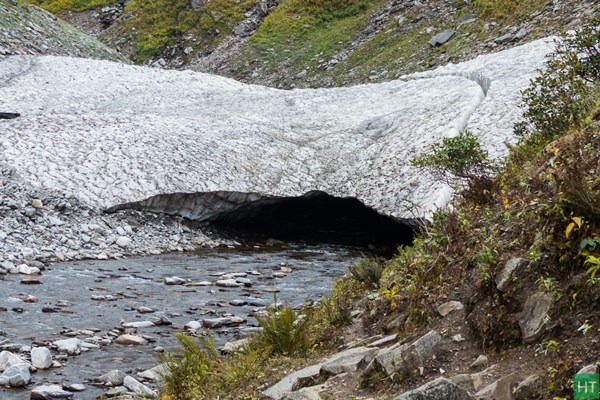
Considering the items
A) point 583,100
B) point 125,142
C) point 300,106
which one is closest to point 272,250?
point 125,142

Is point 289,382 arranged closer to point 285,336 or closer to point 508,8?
point 285,336

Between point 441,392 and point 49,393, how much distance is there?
17.4ft

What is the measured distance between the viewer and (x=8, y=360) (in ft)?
31.5

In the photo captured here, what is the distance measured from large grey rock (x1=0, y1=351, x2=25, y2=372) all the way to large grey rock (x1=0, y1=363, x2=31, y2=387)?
0.30m

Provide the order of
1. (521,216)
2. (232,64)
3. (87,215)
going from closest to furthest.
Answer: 1. (521,216)
2. (87,215)
3. (232,64)

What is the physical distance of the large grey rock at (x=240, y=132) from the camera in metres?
19.8

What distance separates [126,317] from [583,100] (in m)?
8.54

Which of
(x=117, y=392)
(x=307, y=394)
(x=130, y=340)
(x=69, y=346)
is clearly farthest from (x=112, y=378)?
(x=307, y=394)

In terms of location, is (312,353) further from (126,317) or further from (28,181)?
(28,181)

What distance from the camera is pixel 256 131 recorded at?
23.5m

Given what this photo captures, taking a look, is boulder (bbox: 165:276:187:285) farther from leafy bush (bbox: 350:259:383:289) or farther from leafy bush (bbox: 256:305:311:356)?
leafy bush (bbox: 256:305:311:356)

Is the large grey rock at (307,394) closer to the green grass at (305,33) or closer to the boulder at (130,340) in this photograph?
the boulder at (130,340)

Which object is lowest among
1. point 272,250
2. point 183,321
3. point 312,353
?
point 272,250

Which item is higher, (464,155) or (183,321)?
(464,155)
